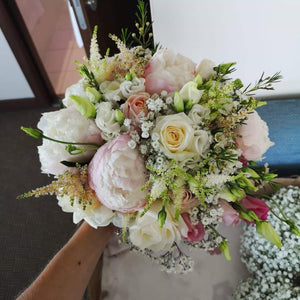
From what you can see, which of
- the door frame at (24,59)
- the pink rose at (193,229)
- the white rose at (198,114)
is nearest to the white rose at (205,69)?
the white rose at (198,114)

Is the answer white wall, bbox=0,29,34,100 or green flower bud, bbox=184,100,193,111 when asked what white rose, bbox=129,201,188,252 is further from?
white wall, bbox=0,29,34,100

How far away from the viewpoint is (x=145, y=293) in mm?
1062

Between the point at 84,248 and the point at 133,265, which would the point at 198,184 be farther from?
the point at 133,265

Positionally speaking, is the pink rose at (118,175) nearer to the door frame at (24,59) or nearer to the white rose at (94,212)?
the white rose at (94,212)

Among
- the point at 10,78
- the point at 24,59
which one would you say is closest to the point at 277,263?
the point at 24,59

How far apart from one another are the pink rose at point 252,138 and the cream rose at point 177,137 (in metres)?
0.14

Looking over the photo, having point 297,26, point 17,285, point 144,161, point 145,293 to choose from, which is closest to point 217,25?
point 297,26

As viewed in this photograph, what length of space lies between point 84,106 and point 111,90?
0.09 metres

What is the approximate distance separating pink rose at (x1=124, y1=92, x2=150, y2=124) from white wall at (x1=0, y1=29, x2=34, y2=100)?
1.86 metres

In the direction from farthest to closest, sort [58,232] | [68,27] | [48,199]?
[68,27] → [48,199] → [58,232]

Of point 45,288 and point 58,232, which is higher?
point 45,288

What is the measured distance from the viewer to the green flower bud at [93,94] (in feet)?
1.98

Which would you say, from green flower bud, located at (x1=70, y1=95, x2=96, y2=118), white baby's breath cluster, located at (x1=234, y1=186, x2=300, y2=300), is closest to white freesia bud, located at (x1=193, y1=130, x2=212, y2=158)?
green flower bud, located at (x1=70, y1=95, x2=96, y2=118)

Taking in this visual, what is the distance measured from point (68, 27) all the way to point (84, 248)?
9.34ft
